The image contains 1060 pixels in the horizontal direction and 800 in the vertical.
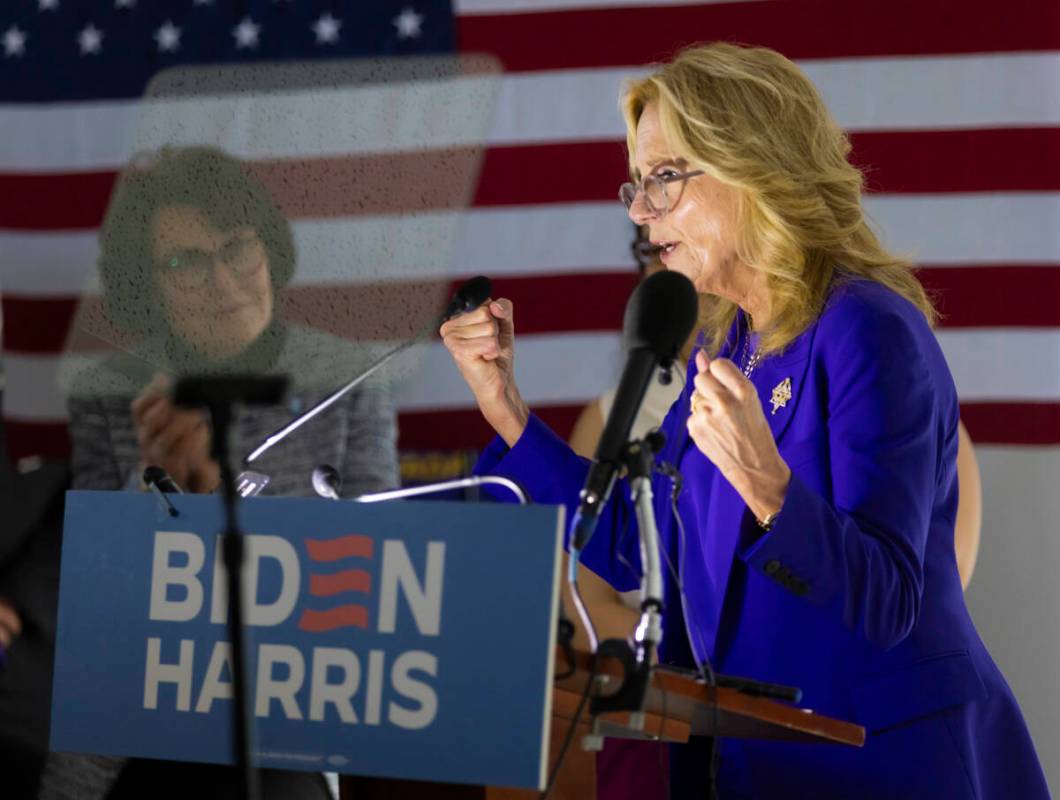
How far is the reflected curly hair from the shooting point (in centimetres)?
143

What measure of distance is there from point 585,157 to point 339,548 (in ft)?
6.49

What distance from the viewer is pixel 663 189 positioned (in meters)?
1.69

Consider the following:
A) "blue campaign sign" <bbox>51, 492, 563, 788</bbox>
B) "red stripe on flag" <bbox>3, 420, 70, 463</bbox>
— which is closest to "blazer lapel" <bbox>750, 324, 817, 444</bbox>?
"blue campaign sign" <bbox>51, 492, 563, 788</bbox>

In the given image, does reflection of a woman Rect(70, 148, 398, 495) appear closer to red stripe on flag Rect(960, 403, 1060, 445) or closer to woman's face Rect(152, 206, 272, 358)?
woman's face Rect(152, 206, 272, 358)

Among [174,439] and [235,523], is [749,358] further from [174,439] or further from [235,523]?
[174,439]

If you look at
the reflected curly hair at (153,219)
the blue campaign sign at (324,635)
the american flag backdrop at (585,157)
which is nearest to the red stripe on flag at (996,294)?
the american flag backdrop at (585,157)

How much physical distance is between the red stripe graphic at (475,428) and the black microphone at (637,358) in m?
1.80

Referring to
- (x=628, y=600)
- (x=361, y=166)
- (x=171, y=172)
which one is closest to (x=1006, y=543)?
(x=628, y=600)

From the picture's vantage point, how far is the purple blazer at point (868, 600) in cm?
139

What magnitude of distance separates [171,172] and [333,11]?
167 cm

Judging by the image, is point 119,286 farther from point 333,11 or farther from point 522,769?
point 333,11

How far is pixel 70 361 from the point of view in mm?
1423

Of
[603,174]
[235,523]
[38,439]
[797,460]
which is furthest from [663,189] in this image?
[38,439]

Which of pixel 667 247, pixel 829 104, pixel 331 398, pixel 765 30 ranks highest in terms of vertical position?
pixel 765 30
